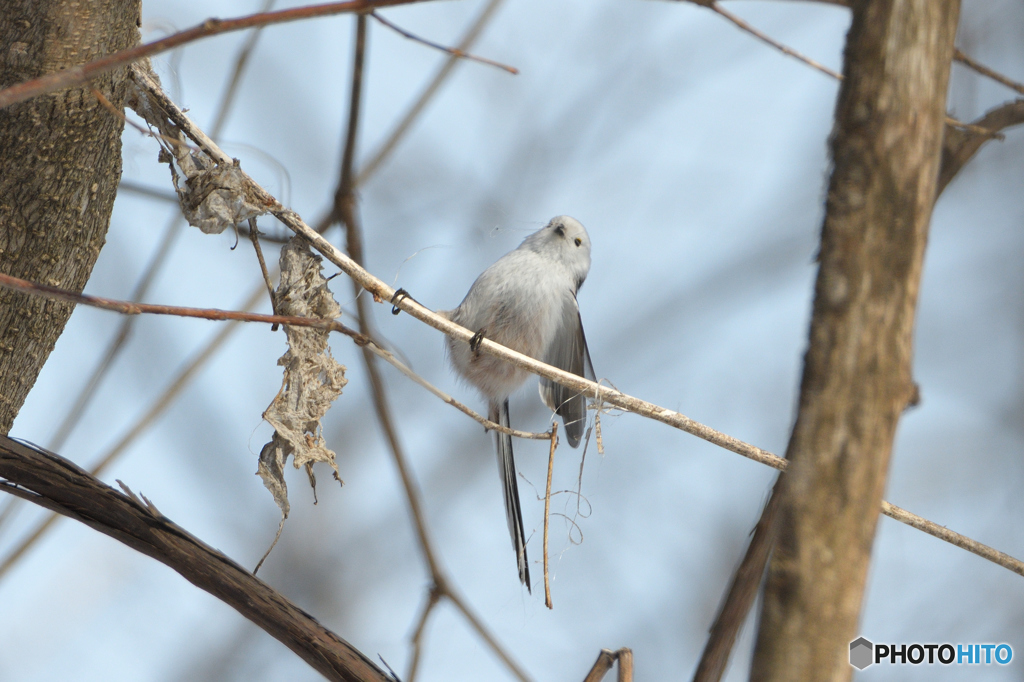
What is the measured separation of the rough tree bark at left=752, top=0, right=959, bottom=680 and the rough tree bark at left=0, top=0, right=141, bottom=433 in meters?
1.00

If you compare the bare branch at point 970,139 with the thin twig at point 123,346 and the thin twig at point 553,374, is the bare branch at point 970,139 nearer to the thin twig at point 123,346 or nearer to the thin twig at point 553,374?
the thin twig at point 553,374

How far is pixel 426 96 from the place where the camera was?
186 cm

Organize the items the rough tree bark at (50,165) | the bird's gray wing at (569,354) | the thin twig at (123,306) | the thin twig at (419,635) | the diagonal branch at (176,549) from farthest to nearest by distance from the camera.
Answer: the bird's gray wing at (569,354), the thin twig at (419,635), the rough tree bark at (50,165), the diagonal branch at (176,549), the thin twig at (123,306)

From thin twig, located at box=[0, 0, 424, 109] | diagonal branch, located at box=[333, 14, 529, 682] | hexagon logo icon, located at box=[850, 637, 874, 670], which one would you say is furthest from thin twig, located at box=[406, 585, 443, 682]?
thin twig, located at box=[0, 0, 424, 109]

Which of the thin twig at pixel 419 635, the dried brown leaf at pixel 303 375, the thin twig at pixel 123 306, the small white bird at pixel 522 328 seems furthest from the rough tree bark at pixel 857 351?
the small white bird at pixel 522 328

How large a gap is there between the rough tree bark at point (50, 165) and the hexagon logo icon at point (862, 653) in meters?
1.28

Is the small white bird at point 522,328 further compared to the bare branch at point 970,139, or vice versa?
the small white bird at point 522,328

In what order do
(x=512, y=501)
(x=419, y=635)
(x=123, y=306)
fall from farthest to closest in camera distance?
(x=512, y=501), (x=419, y=635), (x=123, y=306)

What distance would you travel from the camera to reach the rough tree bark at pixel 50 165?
3.33 ft

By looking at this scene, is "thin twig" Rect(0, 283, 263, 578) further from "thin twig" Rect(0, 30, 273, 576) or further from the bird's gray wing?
the bird's gray wing

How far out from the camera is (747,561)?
0.92m

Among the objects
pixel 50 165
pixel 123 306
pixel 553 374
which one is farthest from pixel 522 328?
pixel 123 306

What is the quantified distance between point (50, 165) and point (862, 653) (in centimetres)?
138

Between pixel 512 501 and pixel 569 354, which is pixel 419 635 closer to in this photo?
pixel 512 501
